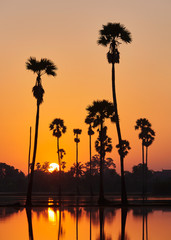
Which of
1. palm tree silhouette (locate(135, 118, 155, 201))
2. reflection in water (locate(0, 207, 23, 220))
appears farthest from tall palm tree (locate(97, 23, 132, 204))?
palm tree silhouette (locate(135, 118, 155, 201))

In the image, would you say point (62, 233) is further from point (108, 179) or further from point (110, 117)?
point (108, 179)

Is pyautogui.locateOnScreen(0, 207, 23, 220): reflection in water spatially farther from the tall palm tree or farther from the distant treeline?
the distant treeline

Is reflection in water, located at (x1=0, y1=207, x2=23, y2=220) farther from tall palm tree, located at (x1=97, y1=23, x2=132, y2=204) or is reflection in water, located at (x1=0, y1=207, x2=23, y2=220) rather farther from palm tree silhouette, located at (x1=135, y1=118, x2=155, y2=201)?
palm tree silhouette, located at (x1=135, y1=118, x2=155, y2=201)

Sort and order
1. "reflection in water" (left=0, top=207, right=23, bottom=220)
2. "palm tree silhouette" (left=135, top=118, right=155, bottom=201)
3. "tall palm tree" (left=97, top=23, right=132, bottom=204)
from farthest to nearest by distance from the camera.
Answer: "palm tree silhouette" (left=135, top=118, right=155, bottom=201) < "tall palm tree" (left=97, top=23, right=132, bottom=204) < "reflection in water" (left=0, top=207, right=23, bottom=220)

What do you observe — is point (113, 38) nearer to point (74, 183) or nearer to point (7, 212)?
point (7, 212)

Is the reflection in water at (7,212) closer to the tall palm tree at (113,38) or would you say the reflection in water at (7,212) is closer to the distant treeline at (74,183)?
the tall palm tree at (113,38)

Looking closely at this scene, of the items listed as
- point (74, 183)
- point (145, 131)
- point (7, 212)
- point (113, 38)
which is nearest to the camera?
point (7, 212)

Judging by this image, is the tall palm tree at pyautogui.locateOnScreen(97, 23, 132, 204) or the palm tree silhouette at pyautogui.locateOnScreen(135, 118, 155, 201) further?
the palm tree silhouette at pyautogui.locateOnScreen(135, 118, 155, 201)

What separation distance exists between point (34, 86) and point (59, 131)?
5437 centimetres

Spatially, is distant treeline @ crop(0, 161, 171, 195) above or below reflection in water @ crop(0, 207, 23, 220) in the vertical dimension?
above

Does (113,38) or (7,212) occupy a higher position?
(113,38)

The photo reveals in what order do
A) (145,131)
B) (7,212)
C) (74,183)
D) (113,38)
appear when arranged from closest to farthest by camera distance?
(7,212) < (113,38) < (145,131) < (74,183)

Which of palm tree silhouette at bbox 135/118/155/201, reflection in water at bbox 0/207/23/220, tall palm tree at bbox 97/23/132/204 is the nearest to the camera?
reflection in water at bbox 0/207/23/220

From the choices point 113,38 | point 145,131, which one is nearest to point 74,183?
point 145,131
